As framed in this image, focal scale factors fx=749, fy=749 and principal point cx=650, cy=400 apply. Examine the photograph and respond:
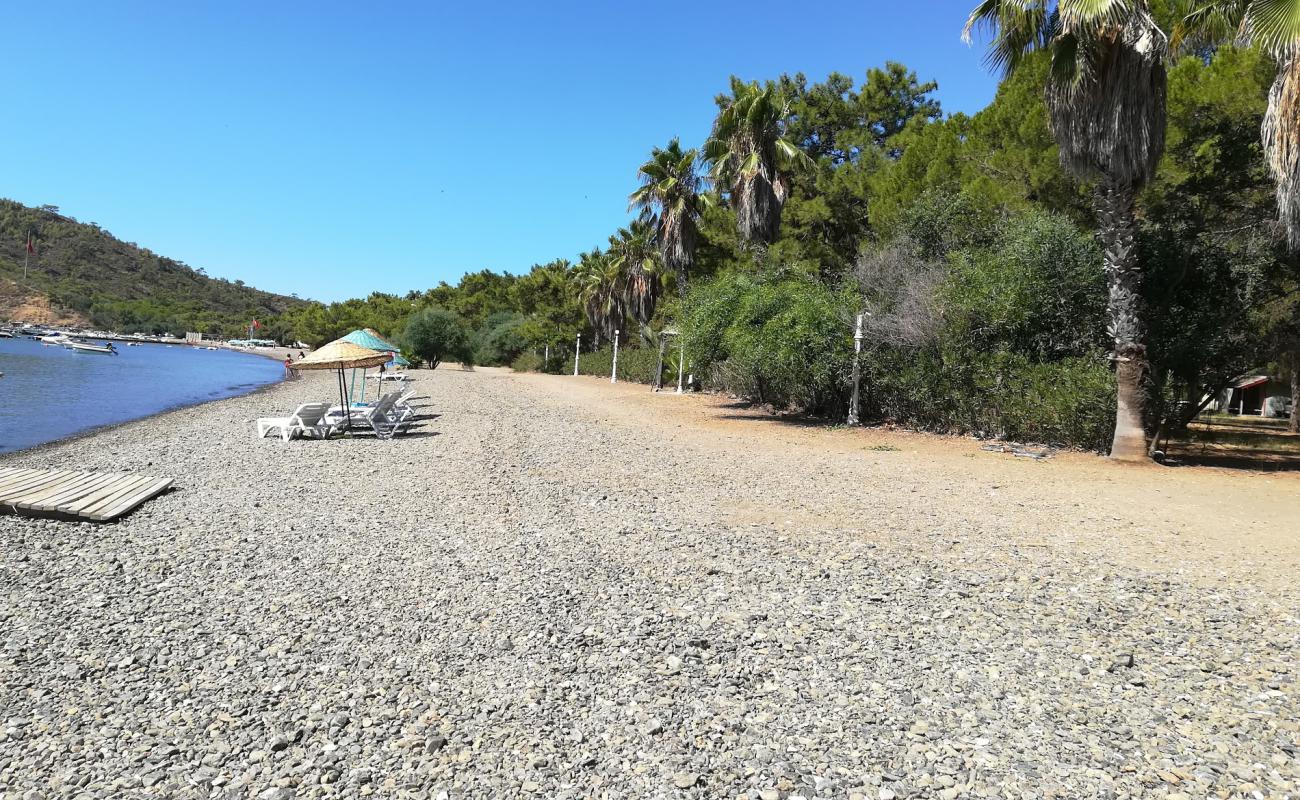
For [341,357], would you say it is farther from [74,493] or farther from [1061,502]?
[1061,502]

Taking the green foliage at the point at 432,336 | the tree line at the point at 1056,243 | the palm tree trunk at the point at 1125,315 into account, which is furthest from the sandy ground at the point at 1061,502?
the green foliage at the point at 432,336

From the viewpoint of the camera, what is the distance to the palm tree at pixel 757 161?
22031 mm

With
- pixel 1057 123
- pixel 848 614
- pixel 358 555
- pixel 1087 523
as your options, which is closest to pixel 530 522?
pixel 358 555

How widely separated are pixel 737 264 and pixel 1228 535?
20.2 meters

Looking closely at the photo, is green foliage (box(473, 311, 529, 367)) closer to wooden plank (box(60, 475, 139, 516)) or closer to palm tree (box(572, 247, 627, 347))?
palm tree (box(572, 247, 627, 347))

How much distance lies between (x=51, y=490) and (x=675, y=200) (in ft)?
75.8

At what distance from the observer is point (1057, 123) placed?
39.8 ft

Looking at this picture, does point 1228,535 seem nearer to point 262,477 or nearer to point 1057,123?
point 1057,123

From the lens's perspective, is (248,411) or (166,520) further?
(248,411)

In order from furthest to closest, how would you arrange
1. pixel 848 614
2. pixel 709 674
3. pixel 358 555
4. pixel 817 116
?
pixel 817 116
pixel 358 555
pixel 848 614
pixel 709 674

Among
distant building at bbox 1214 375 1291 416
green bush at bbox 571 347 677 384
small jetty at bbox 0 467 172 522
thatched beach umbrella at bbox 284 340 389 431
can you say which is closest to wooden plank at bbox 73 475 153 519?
small jetty at bbox 0 467 172 522

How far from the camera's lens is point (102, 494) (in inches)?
308

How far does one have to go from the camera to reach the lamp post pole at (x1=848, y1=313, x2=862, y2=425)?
16859 mm

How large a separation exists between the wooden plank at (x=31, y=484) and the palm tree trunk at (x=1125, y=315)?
14.8m
